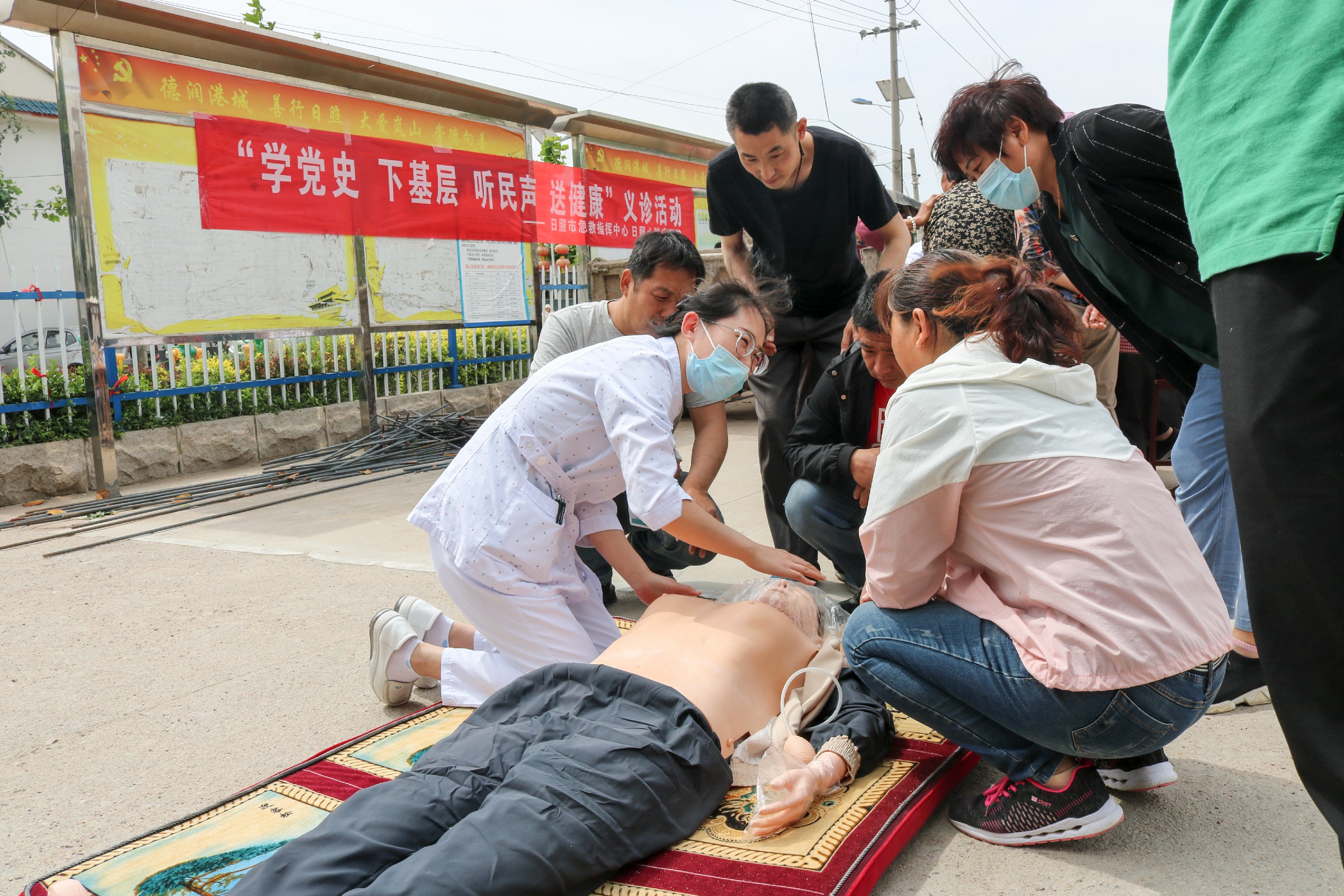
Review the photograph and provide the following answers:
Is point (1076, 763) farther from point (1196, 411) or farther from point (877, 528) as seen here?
point (1196, 411)

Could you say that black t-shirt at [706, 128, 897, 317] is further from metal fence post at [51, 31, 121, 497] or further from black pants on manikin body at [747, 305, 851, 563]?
metal fence post at [51, 31, 121, 497]

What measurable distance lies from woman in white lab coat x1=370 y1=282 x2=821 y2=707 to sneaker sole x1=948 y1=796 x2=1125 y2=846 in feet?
2.63

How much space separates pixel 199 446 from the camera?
668 cm

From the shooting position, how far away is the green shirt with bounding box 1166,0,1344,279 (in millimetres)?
984

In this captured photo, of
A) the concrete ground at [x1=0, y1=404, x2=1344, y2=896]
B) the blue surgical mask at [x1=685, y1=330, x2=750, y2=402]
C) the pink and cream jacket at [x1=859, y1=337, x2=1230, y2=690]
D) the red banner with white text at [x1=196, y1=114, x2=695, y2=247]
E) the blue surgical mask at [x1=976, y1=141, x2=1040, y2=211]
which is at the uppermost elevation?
the red banner with white text at [x1=196, y1=114, x2=695, y2=247]

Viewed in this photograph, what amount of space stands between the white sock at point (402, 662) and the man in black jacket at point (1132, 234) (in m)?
2.05

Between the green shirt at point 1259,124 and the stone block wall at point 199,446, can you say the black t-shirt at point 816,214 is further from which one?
the stone block wall at point 199,446

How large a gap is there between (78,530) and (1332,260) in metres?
5.55

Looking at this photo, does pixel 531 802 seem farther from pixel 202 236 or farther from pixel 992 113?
pixel 202 236

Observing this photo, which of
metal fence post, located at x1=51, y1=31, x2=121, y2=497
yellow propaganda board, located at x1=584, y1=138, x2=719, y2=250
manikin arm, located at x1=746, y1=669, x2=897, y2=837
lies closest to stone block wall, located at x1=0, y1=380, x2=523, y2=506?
metal fence post, located at x1=51, y1=31, x2=121, y2=497

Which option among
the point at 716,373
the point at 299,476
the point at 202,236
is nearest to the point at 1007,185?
the point at 716,373

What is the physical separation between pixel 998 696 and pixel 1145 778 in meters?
0.47

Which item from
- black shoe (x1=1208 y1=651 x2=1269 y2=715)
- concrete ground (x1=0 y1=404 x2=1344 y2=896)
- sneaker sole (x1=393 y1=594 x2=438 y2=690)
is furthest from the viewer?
sneaker sole (x1=393 y1=594 x2=438 y2=690)

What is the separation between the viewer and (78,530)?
194 inches
